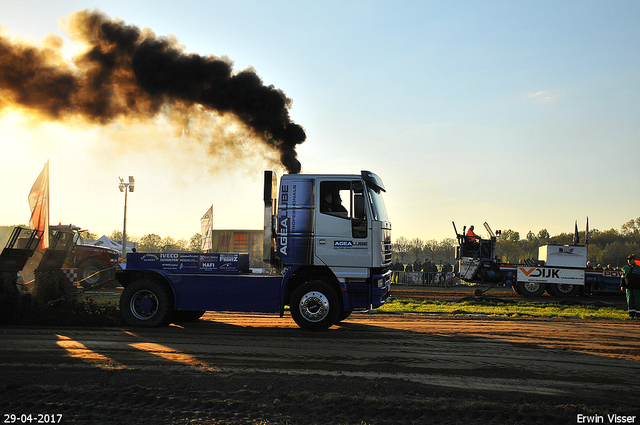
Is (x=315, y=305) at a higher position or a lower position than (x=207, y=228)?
lower

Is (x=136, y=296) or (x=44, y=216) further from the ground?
(x=44, y=216)

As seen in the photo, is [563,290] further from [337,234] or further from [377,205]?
[337,234]

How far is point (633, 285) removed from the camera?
1400cm

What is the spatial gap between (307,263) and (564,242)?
212ft

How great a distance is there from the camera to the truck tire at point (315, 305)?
31.9 ft

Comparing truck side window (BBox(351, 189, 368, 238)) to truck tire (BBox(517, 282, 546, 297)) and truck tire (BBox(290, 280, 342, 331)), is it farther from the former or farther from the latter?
truck tire (BBox(517, 282, 546, 297))

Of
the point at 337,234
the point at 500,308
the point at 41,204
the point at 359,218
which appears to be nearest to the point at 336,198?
the point at 359,218

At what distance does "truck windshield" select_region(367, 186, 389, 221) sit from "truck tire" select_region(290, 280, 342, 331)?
71.5 inches

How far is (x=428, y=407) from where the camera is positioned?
5.17 metres

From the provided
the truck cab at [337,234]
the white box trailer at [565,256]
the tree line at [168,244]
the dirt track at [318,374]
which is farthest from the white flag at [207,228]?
the white box trailer at [565,256]

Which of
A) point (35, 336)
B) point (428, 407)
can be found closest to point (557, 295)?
point (428, 407)

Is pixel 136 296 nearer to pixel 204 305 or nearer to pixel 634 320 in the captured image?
pixel 204 305

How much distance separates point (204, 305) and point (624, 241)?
238 ft

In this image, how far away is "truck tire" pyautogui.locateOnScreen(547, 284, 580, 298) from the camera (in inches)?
865
